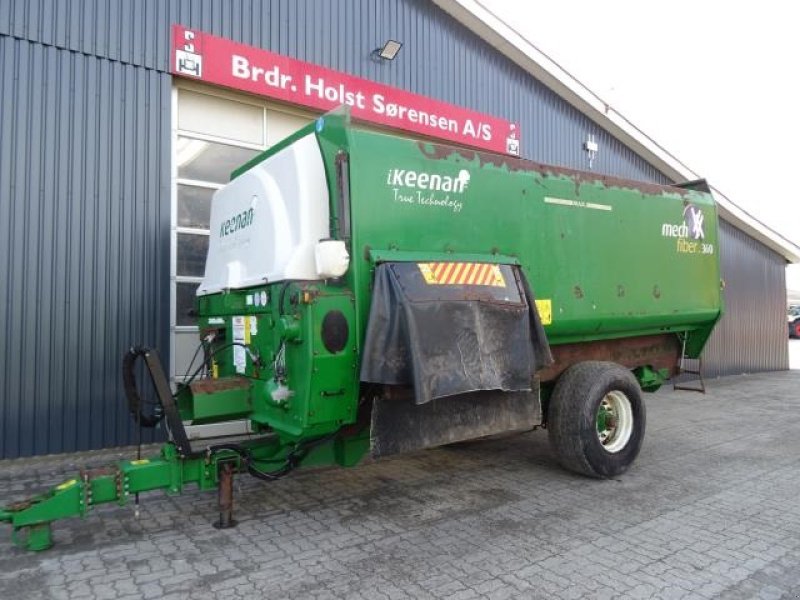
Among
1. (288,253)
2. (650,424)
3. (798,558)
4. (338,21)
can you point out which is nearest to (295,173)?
(288,253)

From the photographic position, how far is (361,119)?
8.61 meters

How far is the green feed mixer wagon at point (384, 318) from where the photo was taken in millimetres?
3965

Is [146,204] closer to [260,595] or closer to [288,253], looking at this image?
[288,253]

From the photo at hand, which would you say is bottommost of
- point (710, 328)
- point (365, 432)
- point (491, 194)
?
point (365, 432)

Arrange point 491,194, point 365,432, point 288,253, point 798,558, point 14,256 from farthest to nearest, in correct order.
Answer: point 14,256
point 491,194
point 365,432
point 288,253
point 798,558

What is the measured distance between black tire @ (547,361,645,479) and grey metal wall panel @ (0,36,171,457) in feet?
14.6

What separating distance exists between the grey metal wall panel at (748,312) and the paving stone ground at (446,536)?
28.5 feet

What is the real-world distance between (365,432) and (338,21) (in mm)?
6316

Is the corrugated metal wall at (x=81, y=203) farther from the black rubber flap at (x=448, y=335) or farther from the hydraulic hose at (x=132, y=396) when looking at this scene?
the black rubber flap at (x=448, y=335)

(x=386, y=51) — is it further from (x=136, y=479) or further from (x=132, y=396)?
(x=136, y=479)

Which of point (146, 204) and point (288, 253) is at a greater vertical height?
point (146, 204)

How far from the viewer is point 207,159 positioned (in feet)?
24.6

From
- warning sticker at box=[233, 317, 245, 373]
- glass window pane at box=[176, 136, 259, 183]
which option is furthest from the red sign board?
warning sticker at box=[233, 317, 245, 373]

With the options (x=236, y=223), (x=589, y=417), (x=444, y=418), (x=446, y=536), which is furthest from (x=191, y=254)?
(x=589, y=417)
